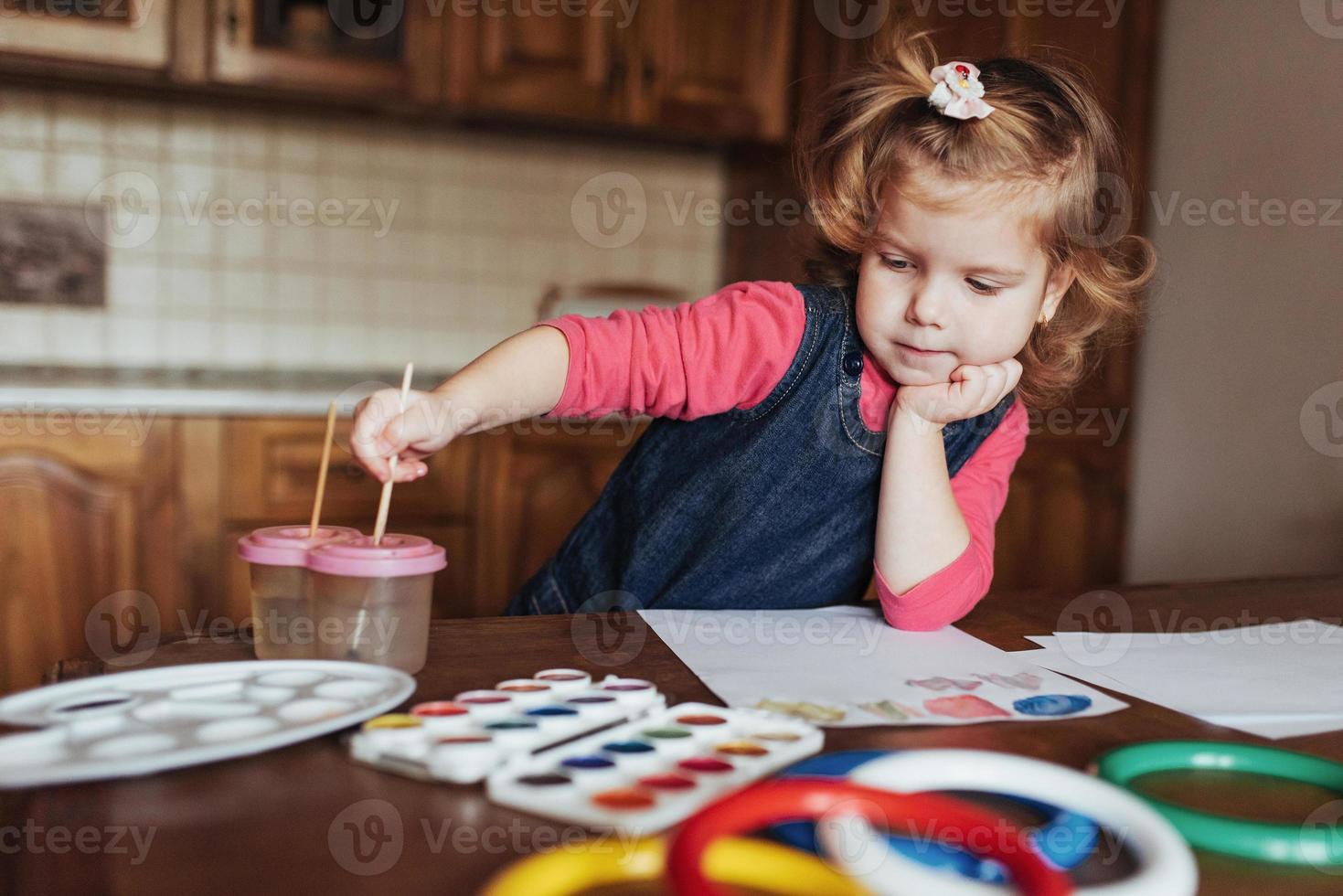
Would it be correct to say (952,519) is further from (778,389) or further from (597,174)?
(597,174)

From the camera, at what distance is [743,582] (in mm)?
1110

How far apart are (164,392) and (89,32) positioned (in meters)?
0.71

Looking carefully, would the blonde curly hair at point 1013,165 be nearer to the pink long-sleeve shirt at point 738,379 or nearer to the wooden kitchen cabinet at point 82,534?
the pink long-sleeve shirt at point 738,379

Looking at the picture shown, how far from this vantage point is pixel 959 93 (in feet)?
3.08

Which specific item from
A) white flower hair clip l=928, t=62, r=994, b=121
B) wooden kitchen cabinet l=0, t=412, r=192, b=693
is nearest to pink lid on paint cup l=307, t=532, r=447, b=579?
white flower hair clip l=928, t=62, r=994, b=121

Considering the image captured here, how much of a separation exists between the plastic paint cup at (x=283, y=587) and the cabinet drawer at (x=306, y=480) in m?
1.51

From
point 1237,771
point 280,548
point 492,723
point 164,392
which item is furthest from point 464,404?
point 164,392

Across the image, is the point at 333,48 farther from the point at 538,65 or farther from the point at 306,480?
the point at 306,480

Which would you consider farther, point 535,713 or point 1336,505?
point 1336,505

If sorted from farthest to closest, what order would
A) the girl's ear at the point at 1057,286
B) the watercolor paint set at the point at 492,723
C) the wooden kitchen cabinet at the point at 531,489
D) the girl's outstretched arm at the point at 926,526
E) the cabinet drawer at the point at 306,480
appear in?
1. the wooden kitchen cabinet at the point at 531,489
2. the cabinet drawer at the point at 306,480
3. the girl's ear at the point at 1057,286
4. the girl's outstretched arm at the point at 926,526
5. the watercolor paint set at the point at 492,723

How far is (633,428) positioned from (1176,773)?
6.38 feet

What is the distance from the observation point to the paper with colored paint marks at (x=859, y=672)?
2.17ft

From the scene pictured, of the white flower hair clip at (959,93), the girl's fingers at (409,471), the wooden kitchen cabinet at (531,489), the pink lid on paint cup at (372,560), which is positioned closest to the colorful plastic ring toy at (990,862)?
the pink lid on paint cup at (372,560)

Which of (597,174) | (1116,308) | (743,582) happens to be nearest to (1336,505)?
(1116,308)
